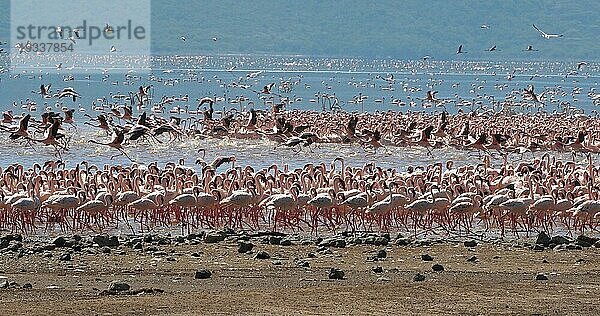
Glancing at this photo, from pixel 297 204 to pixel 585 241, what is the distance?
3679 millimetres

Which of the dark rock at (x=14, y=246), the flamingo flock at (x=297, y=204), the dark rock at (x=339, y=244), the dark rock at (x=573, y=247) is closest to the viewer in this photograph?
the dark rock at (x=14, y=246)

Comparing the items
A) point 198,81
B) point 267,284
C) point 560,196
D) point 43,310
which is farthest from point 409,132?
point 198,81

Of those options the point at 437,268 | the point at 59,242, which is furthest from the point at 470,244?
the point at 59,242

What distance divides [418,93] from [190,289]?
58873 millimetres

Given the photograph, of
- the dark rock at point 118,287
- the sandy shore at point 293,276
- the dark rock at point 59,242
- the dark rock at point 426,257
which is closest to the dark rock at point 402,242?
the sandy shore at point 293,276

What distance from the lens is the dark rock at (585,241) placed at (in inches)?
552

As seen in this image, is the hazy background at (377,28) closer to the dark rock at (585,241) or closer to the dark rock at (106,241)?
the dark rock at (585,241)

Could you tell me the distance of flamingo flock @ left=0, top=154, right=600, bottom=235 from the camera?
1537 centimetres

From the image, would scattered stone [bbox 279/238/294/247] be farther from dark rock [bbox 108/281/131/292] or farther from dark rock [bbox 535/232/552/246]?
dark rock [bbox 108/281/131/292]

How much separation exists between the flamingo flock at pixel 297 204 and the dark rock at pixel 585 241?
2.31 feet

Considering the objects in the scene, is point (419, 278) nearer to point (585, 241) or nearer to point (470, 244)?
point (470, 244)

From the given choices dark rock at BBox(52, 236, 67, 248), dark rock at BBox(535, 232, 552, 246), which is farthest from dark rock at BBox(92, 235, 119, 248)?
dark rock at BBox(535, 232, 552, 246)

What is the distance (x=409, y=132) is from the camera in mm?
27281

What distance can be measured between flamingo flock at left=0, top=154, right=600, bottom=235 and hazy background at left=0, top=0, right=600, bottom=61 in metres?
143
